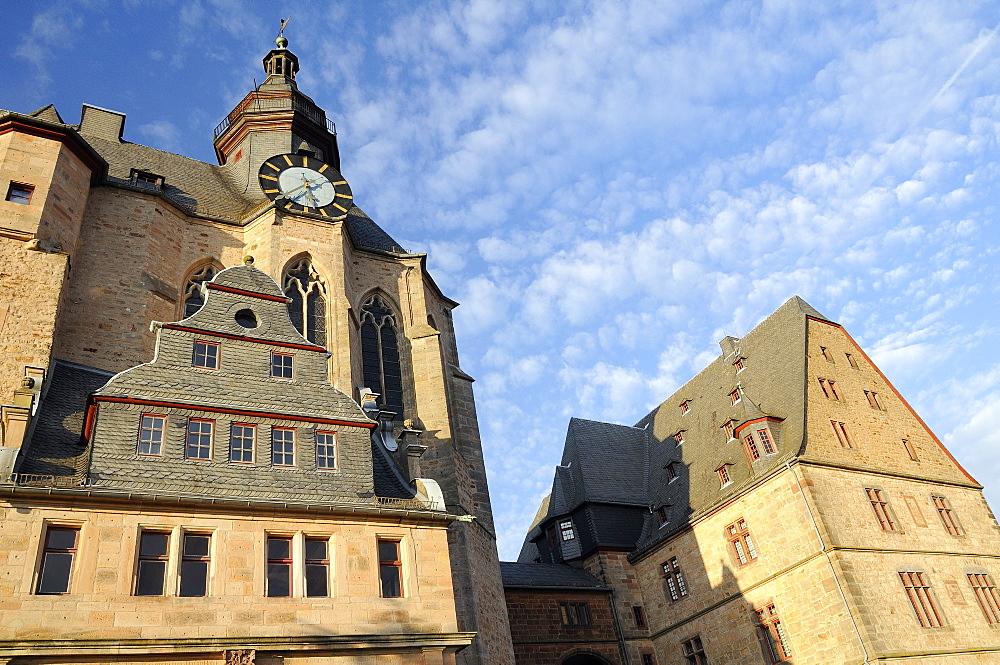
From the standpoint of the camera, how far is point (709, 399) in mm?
29078

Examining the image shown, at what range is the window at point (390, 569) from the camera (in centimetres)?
1278

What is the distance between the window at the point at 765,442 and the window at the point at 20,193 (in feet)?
67.4

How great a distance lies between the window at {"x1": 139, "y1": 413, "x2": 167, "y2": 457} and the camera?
1248cm

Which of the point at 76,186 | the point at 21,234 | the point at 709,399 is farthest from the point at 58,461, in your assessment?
the point at 709,399

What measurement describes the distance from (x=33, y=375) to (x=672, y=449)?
2221cm

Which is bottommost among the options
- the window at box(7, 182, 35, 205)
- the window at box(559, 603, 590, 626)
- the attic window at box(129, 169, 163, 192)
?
the window at box(559, 603, 590, 626)

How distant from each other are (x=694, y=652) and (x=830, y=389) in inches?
365

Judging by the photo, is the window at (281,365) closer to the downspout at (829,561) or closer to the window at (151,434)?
the window at (151,434)

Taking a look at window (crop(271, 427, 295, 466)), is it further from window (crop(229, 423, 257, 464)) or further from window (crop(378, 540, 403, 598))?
window (crop(378, 540, 403, 598))

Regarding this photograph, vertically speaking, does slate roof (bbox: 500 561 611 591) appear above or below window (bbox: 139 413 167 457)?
above

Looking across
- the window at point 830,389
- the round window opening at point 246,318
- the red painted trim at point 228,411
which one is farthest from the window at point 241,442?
the window at point 830,389

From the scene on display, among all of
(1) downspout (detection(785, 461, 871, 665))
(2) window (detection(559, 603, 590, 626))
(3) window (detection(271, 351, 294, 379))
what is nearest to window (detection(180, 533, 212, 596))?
(3) window (detection(271, 351, 294, 379))

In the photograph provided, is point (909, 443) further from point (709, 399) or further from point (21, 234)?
point (21, 234)

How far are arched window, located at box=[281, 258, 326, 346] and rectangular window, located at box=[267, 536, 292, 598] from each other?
362 inches
